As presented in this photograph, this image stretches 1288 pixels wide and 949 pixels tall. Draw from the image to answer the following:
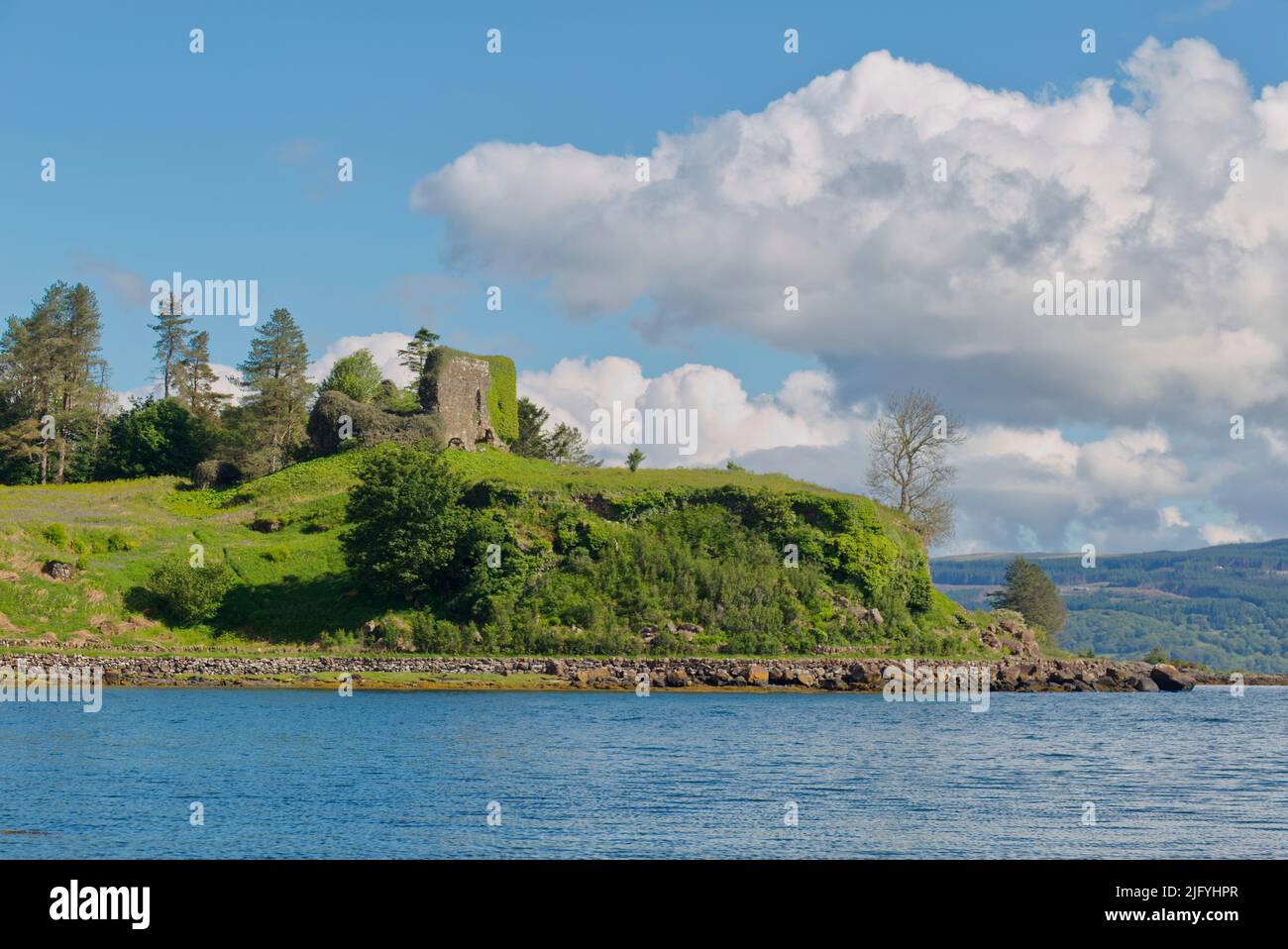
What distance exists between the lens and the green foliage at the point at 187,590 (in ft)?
219

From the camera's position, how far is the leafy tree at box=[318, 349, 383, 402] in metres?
106

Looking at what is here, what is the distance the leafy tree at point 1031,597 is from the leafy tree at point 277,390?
198 ft

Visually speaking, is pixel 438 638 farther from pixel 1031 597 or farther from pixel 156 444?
pixel 1031 597

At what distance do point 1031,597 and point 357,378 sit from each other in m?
59.8

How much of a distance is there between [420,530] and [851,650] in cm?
2428

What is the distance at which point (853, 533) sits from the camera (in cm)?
7731

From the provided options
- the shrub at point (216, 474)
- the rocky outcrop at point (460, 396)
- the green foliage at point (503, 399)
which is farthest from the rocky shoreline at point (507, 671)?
the green foliage at point (503, 399)

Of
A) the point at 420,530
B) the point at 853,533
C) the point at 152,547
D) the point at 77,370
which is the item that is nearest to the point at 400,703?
the point at 420,530

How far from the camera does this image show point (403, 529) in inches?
2719

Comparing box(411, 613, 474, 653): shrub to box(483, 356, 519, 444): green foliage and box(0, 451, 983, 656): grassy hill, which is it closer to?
box(0, 451, 983, 656): grassy hill

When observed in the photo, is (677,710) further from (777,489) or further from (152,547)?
(152,547)

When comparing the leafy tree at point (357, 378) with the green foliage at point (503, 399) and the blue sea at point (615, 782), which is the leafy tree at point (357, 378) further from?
the blue sea at point (615, 782)

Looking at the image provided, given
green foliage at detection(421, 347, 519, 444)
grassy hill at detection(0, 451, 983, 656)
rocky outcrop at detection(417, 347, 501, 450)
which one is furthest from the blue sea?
green foliage at detection(421, 347, 519, 444)

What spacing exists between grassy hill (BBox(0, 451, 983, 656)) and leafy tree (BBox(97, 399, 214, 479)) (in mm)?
12365
